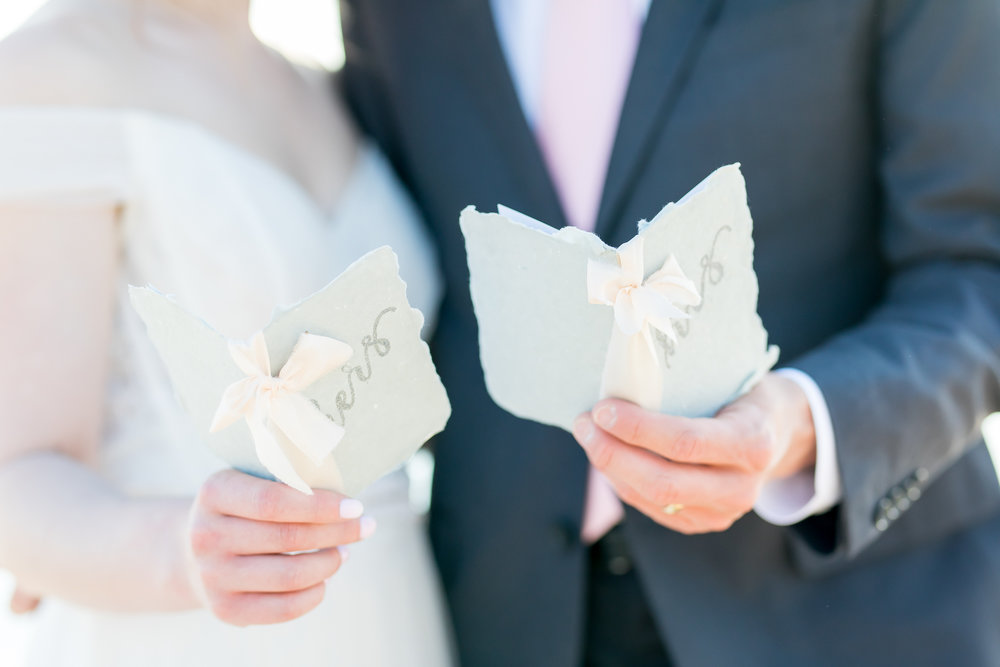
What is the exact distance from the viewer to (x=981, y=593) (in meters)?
1.31

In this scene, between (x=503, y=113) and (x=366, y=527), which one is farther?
(x=503, y=113)

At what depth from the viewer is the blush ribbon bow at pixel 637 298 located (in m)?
0.85

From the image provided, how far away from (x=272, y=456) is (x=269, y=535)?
11 cm

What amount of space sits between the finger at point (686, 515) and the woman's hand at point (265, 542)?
0.31 metres

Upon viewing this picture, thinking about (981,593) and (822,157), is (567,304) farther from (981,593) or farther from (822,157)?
(981,593)

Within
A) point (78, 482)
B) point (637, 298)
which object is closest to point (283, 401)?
point (637, 298)

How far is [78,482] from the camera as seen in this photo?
1.14m

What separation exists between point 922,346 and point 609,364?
579mm

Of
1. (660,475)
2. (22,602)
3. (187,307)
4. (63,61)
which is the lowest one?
(22,602)

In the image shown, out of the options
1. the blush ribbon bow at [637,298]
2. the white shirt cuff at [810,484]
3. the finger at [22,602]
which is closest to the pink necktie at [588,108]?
the white shirt cuff at [810,484]

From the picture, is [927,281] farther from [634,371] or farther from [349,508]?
[349,508]

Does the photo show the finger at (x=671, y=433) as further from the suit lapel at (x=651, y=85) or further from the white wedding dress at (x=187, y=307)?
the white wedding dress at (x=187, y=307)

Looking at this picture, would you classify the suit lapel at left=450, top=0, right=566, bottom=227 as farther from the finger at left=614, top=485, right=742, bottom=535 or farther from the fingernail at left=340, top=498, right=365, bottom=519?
the fingernail at left=340, top=498, right=365, bottom=519

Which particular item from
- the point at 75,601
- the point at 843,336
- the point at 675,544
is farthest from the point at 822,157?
the point at 75,601
